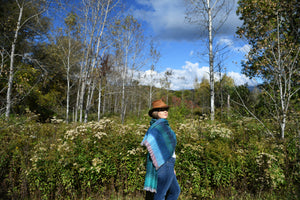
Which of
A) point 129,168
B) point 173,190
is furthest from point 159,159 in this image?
point 129,168

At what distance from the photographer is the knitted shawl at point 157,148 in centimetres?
241

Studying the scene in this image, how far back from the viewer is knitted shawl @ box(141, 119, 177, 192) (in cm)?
241

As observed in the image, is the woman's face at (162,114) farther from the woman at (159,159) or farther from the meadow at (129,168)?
the meadow at (129,168)

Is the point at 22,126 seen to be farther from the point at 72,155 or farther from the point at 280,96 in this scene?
the point at 280,96

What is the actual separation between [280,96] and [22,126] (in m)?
7.33

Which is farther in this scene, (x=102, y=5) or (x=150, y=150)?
(x=102, y=5)

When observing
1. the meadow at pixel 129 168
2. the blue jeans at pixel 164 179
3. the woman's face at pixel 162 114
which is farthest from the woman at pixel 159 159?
the meadow at pixel 129 168

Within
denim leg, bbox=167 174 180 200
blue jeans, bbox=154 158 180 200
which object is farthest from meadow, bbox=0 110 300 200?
blue jeans, bbox=154 158 180 200

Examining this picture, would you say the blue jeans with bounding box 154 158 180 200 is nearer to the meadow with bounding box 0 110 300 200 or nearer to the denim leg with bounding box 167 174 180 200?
the denim leg with bounding box 167 174 180 200

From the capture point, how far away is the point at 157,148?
2443mm

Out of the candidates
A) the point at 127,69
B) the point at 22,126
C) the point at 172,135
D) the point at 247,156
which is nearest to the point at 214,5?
the point at 247,156

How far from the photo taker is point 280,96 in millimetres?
5418

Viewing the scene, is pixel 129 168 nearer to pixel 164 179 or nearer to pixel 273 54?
pixel 164 179

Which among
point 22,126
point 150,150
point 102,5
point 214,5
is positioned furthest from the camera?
point 102,5
